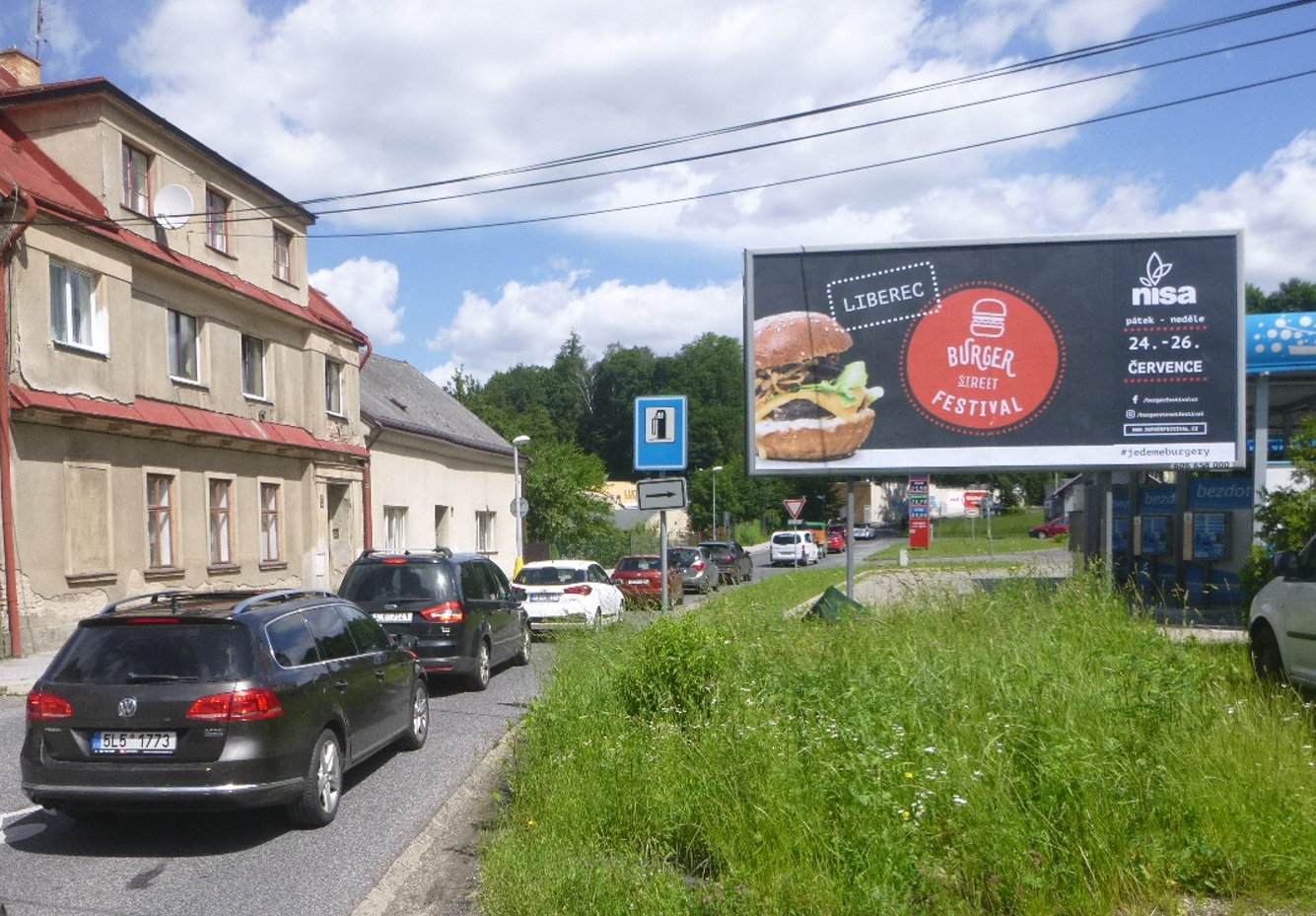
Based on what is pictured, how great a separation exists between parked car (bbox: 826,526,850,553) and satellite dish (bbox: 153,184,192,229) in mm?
56493

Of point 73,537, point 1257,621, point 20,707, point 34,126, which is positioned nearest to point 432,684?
point 20,707

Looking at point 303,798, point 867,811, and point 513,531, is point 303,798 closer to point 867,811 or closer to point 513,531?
point 867,811

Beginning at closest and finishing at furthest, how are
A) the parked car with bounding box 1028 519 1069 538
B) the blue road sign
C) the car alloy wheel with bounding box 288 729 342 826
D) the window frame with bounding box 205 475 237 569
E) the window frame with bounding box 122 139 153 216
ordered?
the car alloy wheel with bounding box 288 729 342 826
the blue road sign
the window frame with bounding box 122 139 153 216
the window frame with bounding box 205 475 237 569
the parked car with bounding box 1028 519 1069 538

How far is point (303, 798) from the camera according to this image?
717 cm

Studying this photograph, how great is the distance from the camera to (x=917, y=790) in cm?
534

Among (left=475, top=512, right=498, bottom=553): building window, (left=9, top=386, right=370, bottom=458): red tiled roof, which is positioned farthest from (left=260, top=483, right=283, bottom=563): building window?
(left=475, top=512, right=498, bottom=553): building window

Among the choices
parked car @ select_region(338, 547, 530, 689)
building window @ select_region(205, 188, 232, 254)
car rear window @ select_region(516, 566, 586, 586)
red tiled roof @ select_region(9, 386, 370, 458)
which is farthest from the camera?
building window @ select_region(205, 188, 232, 254)

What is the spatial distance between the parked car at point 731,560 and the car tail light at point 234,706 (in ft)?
104

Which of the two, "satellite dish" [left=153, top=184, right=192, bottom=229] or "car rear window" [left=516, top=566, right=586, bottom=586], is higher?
"satellite dish" [left=153, top=184, right=192, bottom=229]

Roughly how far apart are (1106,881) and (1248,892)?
25.9 inches

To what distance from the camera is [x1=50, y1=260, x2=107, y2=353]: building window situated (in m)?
17.8

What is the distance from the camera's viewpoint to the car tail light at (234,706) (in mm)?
6766

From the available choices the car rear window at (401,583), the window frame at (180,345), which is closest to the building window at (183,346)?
the window frame at (180,345)

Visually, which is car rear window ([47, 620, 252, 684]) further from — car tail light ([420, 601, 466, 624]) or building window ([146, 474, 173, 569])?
building window ([146, 474, 173, 569])
